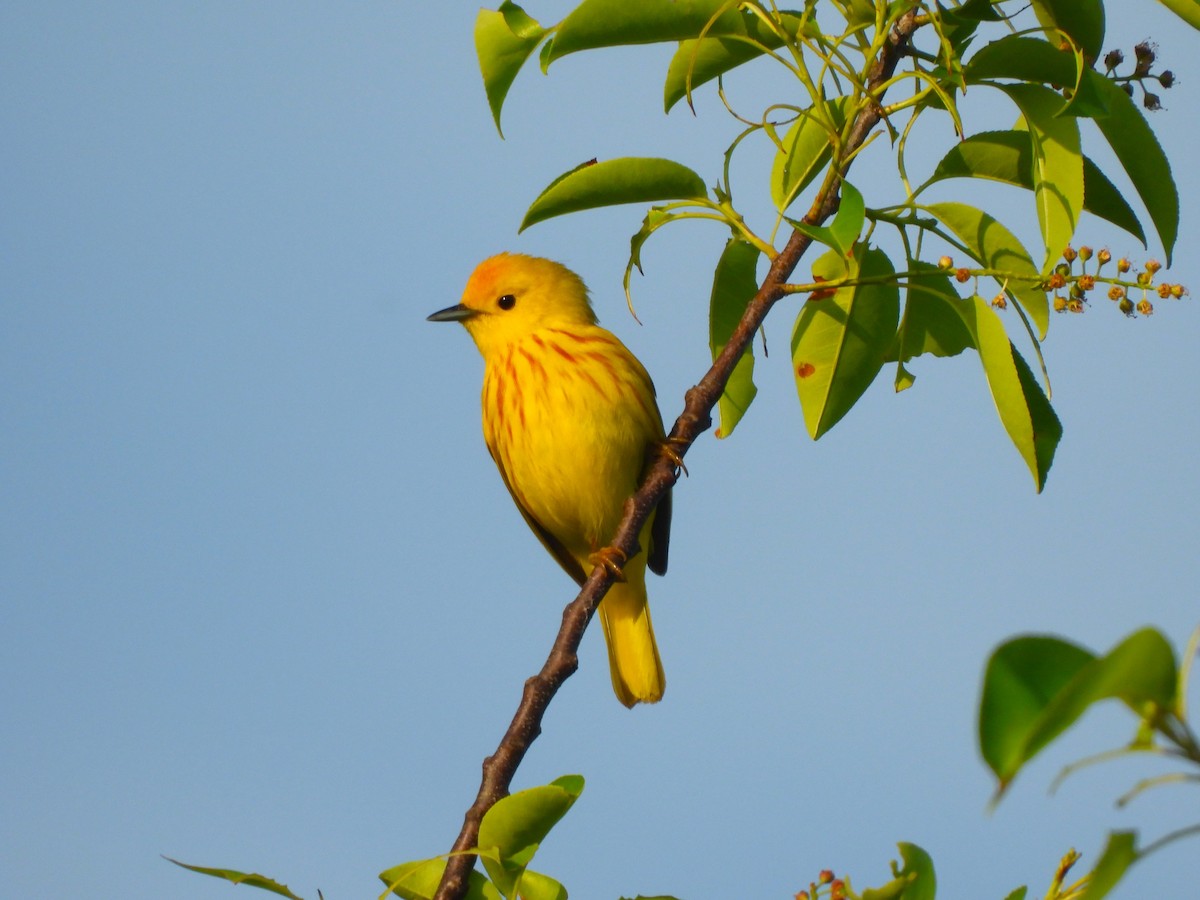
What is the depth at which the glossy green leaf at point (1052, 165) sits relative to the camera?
260 centimetres

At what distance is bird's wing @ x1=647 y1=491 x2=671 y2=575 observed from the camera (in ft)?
17.3

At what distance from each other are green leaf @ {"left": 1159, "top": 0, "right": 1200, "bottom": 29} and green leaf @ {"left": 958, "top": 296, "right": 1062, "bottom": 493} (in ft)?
2.33

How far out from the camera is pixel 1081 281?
2.57 meters

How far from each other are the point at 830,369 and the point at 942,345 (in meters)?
0.33

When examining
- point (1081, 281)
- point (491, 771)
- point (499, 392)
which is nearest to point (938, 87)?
point (1081, 281)

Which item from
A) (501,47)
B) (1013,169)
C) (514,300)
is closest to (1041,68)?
(1013,169)

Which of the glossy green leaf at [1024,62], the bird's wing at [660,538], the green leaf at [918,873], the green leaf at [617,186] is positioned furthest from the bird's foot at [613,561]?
the bird's wing at [660,538]

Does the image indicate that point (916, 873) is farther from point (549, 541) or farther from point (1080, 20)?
point (549, 541)

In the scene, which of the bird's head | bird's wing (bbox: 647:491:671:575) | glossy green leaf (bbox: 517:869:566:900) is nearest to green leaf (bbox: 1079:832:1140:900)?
glossy green leaf (bbox: 517:869:566:900)

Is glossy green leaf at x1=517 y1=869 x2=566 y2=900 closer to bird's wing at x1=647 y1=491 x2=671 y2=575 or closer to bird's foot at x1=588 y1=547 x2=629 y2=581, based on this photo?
bird's foot at x1=588 y1=547 x2=629 y2=581

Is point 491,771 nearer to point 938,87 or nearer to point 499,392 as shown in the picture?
point 938,87

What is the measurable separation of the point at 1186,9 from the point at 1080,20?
24cm

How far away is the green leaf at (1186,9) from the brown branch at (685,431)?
1.72ft

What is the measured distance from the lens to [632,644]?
18.6 feet
